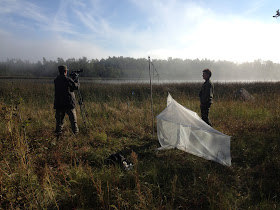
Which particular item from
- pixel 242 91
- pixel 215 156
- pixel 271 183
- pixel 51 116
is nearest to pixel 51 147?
pixel 51 116

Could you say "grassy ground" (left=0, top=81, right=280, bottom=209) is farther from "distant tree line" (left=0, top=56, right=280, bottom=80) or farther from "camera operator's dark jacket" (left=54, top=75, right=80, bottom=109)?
"distant tree line" (left=0, top=56, right=280, bottom=80)

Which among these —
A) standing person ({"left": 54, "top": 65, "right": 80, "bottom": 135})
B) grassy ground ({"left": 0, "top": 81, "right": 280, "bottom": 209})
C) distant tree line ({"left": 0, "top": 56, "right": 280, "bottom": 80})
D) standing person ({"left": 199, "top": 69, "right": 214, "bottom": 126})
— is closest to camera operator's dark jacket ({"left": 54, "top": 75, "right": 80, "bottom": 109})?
standing person ({"left": 54, "top": 65, "right": 80, "bottom": 135})

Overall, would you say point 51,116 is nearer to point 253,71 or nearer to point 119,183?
point 119,183

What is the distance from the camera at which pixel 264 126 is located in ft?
15.9

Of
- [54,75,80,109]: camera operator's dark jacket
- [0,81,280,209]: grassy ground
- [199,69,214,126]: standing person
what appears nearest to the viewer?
[0,81,280,209]: grassy ground

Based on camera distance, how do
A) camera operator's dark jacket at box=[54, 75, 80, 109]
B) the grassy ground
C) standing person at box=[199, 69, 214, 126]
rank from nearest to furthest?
the grassy ground, camera operator's dark jacket at box=[54, 75, 80, 109], standing person at box=[199, 69, 214, 126]

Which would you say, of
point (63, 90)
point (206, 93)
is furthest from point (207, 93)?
point (63, 90)

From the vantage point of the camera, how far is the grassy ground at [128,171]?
202cm

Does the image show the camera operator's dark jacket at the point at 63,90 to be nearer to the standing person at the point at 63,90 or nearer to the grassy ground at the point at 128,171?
the standing person at the point at 63,90

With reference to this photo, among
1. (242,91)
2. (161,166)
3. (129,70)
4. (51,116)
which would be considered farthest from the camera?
(129,70)

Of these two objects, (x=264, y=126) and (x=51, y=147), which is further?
(x=264, y=126)

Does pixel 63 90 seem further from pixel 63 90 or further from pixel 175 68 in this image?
pixel 175 68

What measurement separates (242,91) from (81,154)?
11.7 metres

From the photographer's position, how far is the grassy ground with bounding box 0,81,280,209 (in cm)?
202
